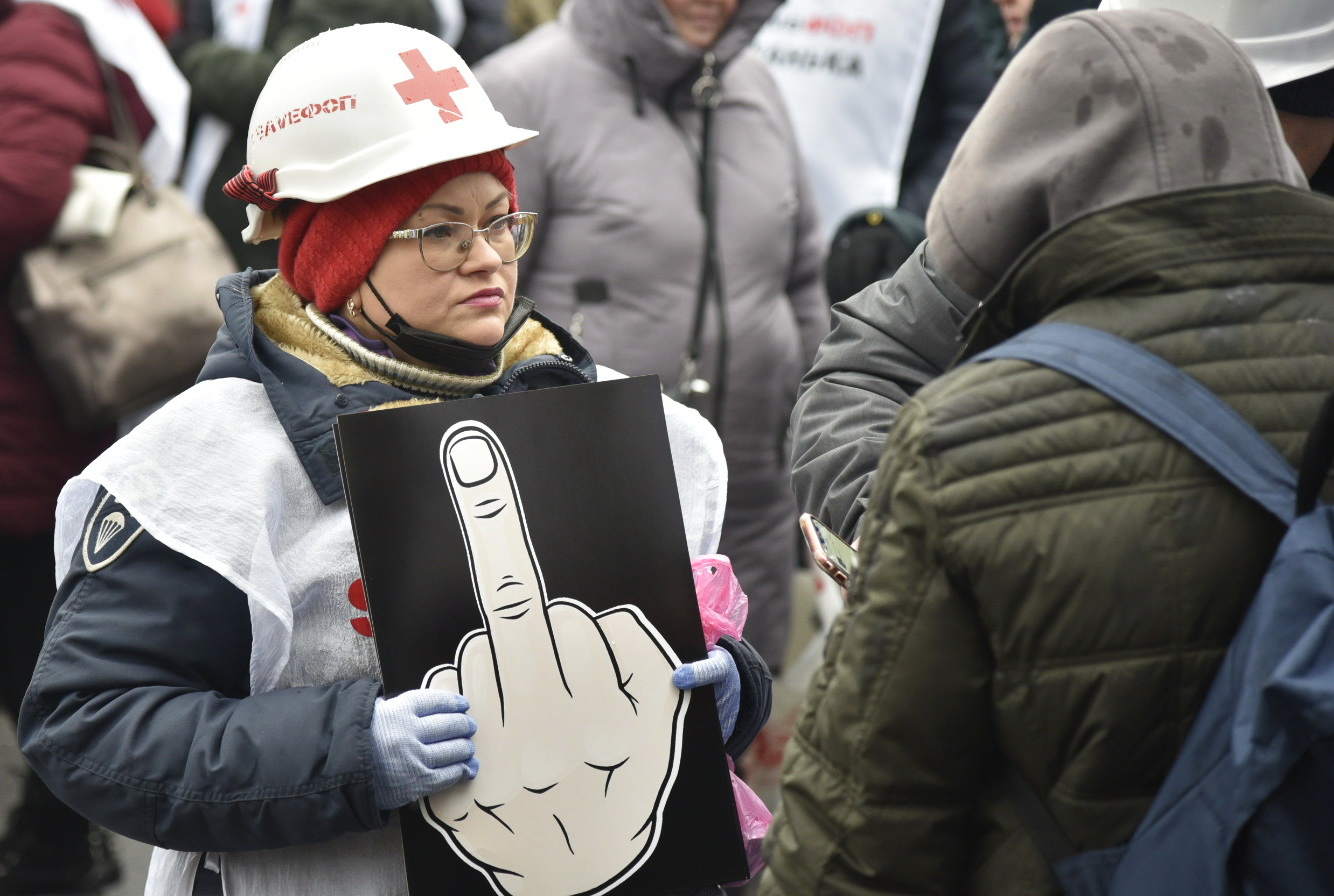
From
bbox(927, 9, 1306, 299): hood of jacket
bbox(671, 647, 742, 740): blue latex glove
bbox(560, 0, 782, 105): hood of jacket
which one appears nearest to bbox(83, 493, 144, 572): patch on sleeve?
bbox(671, 647, 742, 740): blue latex glove

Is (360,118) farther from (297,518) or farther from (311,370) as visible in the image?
(297,518)

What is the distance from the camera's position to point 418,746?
1873 millimetres

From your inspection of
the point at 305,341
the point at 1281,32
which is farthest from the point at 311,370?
the point at 1281,32

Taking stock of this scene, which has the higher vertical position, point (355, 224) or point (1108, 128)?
point (1108, 128)

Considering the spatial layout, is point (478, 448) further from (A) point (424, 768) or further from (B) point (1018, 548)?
(B) point (1018, 548)

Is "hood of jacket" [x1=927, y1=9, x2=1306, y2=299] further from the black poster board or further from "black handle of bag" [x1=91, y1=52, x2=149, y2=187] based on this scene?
"black handle of bag" [x1=91, y1=52, x2=149, y2=187]

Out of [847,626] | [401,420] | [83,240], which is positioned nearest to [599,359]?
[83,240]

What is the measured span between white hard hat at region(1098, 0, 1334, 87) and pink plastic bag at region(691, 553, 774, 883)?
1085mm

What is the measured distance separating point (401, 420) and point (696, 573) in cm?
53

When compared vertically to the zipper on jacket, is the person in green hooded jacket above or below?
above

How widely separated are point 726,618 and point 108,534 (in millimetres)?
864

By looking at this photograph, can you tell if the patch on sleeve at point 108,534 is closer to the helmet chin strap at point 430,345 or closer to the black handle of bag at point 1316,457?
the helmet chin strap at point 430,345

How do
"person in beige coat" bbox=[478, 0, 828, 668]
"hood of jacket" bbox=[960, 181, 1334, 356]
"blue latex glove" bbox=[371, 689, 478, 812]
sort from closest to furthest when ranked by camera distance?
"hood of jacket" bbox=[960, 181, 1334, 356], "blue latex glove" bbox=[371, 689, 478, 812], "person in beige coat" bbox=[478, 0, 828, 668]

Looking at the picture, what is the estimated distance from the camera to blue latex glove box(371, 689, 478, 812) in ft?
6.17
